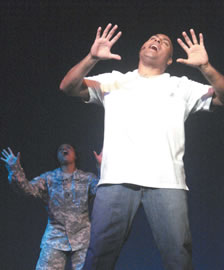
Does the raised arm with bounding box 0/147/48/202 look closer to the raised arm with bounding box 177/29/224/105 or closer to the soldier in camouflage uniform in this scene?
the soldier in camouflage uniform

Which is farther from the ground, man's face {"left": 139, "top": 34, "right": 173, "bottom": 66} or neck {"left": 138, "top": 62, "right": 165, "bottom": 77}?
man's face {"left": 139, "top": 34, "right": 173, "bottom": 66}

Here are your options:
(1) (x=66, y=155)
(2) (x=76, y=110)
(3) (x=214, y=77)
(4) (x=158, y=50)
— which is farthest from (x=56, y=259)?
(3) (x=214, y=77)

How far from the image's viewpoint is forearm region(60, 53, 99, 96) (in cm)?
168

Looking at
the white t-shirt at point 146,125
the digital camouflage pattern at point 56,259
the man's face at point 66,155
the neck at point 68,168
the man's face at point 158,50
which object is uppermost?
the man's face at point 158,50

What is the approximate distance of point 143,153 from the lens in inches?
61.7

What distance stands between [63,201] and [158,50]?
6.18 feet

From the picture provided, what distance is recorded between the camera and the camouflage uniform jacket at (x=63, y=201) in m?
3.18

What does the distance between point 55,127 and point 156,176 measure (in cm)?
281

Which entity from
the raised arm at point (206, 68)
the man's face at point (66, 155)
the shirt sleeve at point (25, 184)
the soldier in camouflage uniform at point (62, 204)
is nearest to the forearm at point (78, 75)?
the raised arm at point (206, 68)

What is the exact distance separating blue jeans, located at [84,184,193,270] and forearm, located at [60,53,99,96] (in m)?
0.49

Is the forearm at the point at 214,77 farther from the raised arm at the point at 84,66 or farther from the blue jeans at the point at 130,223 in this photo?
the blue jeans at the point at 130,223

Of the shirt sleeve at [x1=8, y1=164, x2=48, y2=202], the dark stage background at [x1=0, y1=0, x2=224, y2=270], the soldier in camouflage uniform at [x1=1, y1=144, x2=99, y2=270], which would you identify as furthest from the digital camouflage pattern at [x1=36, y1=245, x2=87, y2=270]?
the dark stage background at [x1=0, y1=0, x2=224, y2=270]

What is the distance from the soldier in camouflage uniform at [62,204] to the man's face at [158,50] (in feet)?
5.63

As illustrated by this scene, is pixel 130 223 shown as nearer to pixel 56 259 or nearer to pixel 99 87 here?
pixel 99 87
